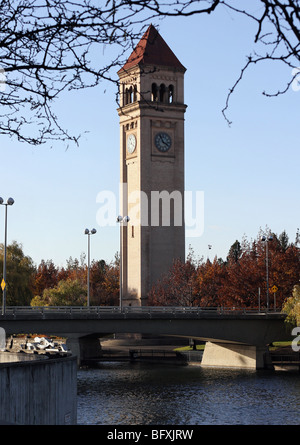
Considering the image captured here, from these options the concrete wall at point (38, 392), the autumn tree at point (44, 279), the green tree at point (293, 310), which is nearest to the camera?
the concrete wall at point (38, 392)

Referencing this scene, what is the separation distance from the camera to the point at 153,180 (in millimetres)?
115062

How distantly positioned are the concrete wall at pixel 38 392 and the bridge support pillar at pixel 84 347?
174 feet

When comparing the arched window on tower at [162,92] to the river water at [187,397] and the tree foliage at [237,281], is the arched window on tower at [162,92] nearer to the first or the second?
the tree foliage at [237,281]

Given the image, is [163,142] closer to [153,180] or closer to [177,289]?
[153,180]

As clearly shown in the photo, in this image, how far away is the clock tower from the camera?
373 feet

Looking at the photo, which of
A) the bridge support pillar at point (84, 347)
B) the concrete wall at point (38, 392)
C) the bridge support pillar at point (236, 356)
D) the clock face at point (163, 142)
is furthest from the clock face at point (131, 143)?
the concrete wall at point (38, 392)

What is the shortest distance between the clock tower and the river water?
Answer: 119 feet

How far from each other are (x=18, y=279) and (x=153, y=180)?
2691 centimetres

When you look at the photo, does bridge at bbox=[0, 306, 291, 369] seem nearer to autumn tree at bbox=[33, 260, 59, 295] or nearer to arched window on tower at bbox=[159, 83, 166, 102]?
arched window on tower at bbox=[159, 83, 166, 102]

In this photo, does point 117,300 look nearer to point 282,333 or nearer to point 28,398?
point 282,333

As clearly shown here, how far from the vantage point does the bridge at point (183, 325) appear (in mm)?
68062

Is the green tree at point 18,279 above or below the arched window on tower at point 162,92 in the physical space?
below

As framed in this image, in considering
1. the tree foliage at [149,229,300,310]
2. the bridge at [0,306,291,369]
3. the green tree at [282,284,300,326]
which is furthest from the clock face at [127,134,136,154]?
the green tree at [282,284,300,326]

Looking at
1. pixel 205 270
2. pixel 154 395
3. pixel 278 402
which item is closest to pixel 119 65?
pixel 278 402
